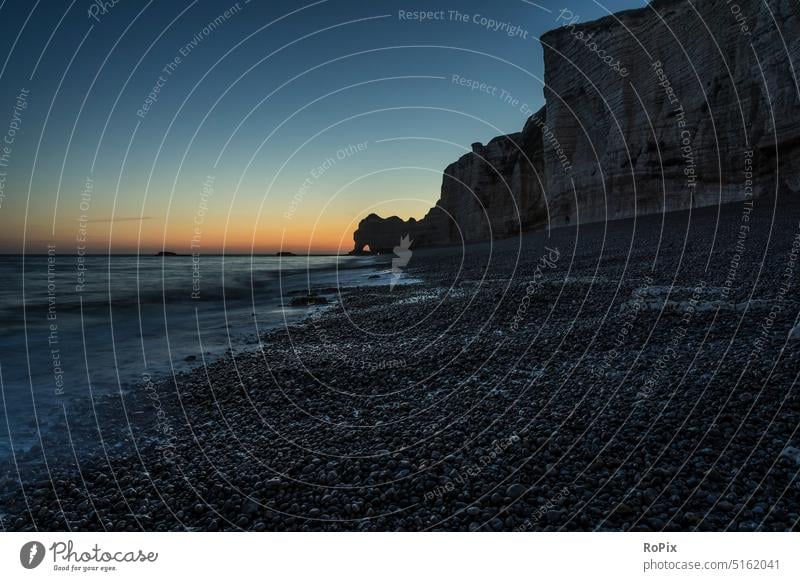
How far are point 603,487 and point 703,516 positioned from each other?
0.70m

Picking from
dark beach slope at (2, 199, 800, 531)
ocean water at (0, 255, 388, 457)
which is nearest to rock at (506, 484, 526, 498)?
dark beach slope at (2, 199, 800, 531)

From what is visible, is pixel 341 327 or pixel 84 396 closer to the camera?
pixel 84 396

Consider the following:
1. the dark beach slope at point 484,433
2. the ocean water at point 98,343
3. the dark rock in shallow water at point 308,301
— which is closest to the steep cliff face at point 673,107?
the dark rock in shallow water at point 308,301

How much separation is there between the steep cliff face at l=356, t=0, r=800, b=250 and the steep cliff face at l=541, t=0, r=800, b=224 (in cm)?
7

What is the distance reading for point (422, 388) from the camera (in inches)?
268

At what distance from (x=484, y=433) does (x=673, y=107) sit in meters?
35.8

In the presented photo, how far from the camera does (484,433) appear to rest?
4914 mm

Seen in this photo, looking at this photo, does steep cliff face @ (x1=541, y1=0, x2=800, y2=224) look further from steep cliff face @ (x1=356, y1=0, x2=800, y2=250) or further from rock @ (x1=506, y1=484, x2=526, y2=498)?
rock @ (x1=506, y1=484, x2=526, y2=498)

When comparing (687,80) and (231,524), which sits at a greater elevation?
(687,80)

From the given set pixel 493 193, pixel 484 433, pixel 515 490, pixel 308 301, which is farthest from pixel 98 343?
pixel 493 193

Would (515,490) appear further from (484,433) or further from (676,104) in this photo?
(676,104)

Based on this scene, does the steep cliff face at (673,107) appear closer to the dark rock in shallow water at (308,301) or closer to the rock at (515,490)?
the dark rock in shallow water at (308,301)
